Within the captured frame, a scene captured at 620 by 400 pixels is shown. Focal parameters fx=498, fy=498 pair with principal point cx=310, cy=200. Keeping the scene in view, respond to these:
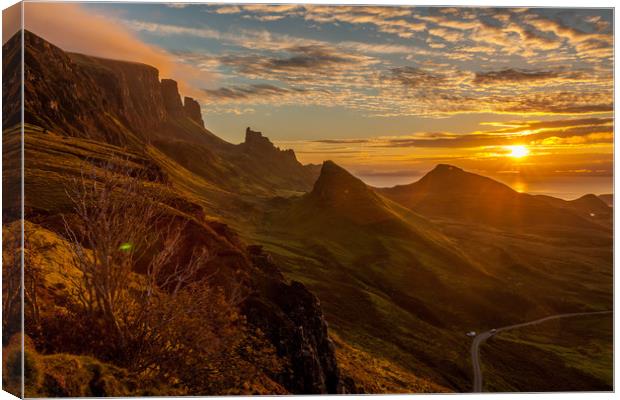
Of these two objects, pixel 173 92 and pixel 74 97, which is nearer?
pixel 173 92

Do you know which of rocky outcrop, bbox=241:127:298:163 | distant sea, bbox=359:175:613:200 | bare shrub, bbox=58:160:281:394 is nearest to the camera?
bare shrub, bbox=58:160:281:394

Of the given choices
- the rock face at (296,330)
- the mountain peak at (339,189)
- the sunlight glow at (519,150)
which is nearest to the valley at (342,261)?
the rock face at (296,330)

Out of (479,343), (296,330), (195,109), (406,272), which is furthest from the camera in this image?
(406,272)

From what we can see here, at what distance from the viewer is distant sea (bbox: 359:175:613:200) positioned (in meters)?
30.4

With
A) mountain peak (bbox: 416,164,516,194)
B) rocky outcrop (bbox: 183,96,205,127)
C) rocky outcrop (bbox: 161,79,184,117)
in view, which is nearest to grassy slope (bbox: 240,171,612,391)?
mountain peak (bbox: 416,164,516,194)

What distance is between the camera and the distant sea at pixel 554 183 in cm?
3045

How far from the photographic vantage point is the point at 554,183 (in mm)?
32781

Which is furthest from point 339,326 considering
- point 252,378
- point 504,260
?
point 504,260

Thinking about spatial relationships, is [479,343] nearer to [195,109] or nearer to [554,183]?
[554,183]

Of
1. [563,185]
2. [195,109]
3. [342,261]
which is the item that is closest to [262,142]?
[195,109]

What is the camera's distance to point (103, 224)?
16297 mm

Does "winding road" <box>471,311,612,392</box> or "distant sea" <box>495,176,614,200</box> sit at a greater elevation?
"distant sea" <box>495,176,614,200</box>

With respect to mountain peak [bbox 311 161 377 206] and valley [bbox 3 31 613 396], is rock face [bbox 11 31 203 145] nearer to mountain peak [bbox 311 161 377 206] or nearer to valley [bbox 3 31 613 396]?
valley [bbox 3 31 613 396]

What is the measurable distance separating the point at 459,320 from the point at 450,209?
387ft
